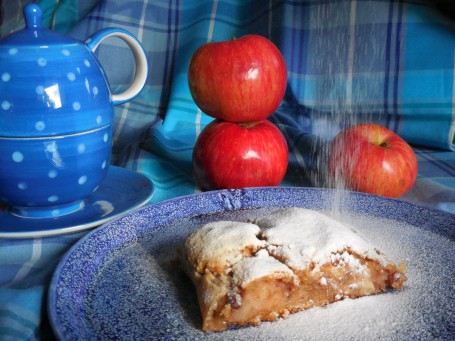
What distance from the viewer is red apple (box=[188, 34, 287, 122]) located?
0.89 metres

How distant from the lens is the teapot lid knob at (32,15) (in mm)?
713

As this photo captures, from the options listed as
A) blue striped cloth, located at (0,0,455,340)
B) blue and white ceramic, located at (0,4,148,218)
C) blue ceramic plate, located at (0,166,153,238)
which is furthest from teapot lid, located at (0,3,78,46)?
blue striped cloth, located at (0,0,455,340)

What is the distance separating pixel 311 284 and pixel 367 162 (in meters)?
0.37

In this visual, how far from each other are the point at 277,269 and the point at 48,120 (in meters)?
0.34

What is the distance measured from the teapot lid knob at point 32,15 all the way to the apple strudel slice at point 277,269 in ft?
1.18

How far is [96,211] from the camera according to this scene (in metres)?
0.75

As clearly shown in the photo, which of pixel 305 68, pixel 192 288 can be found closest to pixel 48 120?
pixel 192 288

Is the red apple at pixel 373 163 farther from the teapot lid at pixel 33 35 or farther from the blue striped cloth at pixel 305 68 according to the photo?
the teapot lid at pixel 33 35

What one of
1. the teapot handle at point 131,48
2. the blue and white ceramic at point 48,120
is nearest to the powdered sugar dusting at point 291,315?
the blue and white ceramic at point 48,120

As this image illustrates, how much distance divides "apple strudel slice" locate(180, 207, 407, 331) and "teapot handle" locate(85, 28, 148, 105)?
0.95ft

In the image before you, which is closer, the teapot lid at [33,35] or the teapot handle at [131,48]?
the teapot lid at [33,35]

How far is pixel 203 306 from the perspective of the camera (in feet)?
1.74

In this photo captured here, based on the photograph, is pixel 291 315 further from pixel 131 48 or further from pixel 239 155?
pixel 131 48

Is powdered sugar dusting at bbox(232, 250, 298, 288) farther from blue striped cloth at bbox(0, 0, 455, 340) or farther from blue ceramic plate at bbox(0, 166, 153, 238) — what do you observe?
blue striped cloth at bbox(0, 0, 455, 340)
